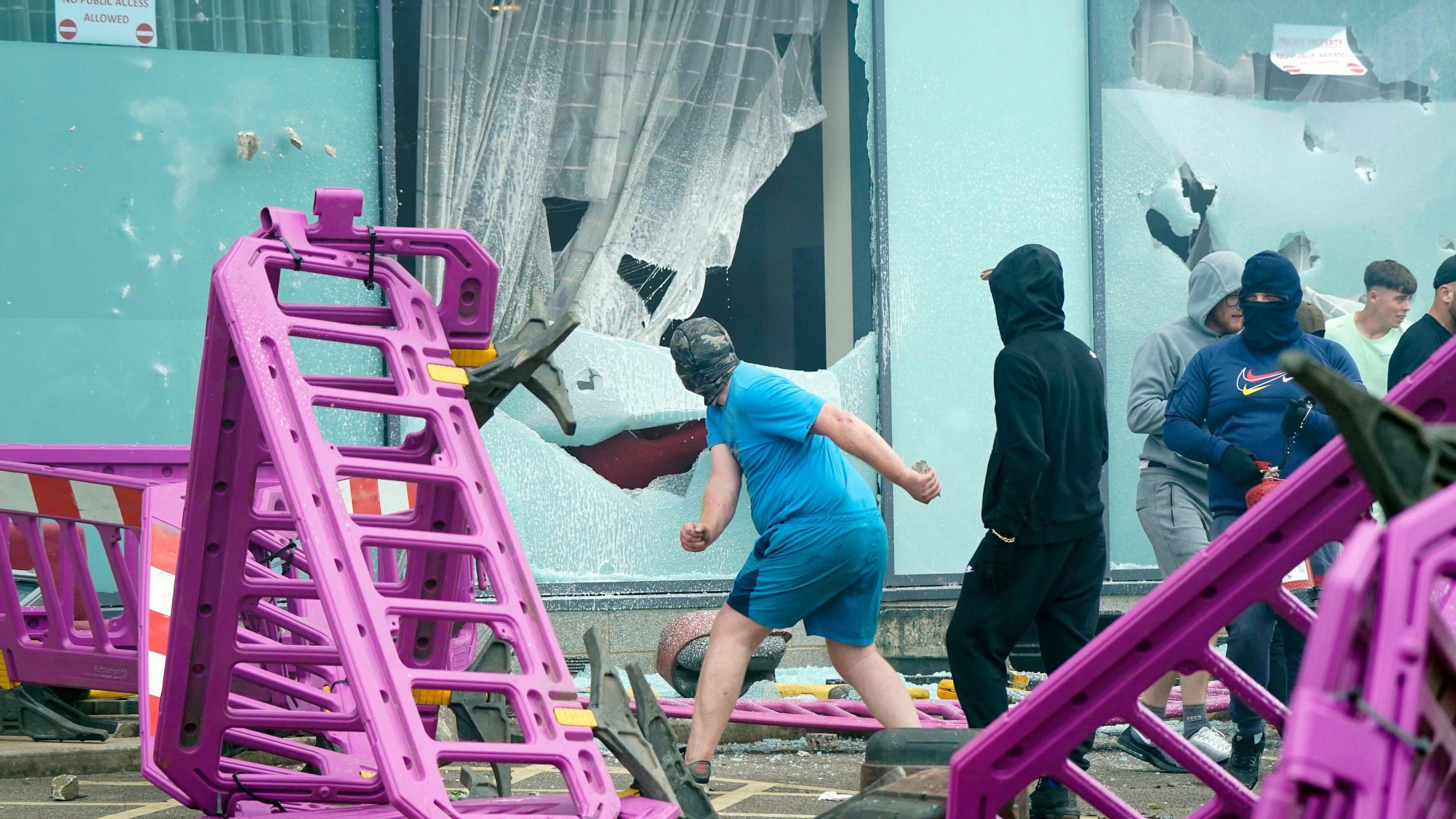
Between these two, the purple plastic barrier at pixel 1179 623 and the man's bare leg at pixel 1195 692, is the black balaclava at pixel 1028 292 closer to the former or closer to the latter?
the man's bare leg at pixel 1195 692

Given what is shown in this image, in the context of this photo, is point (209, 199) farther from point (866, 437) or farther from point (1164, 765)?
point (1164, 765)

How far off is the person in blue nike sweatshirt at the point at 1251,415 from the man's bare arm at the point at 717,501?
1625mm

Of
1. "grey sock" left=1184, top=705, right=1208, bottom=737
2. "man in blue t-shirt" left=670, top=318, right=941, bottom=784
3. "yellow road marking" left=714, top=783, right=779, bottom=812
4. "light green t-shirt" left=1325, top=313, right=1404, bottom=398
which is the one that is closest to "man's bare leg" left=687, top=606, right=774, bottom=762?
"man in blue t-shirt" left=670, top=318, right=941, bottom=784

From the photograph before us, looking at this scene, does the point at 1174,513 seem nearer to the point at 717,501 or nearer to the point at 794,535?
the point at 794,535

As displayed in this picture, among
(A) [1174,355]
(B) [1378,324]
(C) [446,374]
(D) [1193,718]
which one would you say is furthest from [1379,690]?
(B) [1378,324]

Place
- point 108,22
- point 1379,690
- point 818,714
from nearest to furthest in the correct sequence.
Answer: point 1379,690 → point 818,714 → point 108,22

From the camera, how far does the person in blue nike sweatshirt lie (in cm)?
507

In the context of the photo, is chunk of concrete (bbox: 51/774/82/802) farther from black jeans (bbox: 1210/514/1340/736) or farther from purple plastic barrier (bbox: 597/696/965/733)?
black jeans (bbox: 1210/514/1340/736)

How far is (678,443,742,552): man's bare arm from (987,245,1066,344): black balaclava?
101 cm

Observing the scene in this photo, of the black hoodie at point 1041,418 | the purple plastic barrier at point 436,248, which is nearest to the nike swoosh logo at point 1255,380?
the black hoodie at point 1041,418

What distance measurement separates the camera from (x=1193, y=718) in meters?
5.59

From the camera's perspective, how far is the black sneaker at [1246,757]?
503 cm

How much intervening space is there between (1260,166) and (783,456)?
5.30 metres

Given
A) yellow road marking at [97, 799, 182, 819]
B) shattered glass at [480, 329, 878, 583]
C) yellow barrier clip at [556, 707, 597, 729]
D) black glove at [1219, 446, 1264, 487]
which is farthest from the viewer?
shattered glass at [480, 329, 878, 583]
